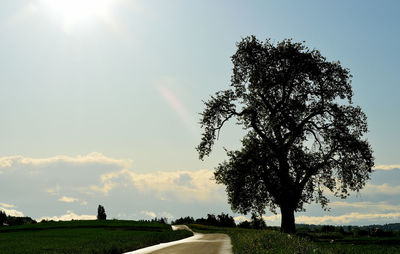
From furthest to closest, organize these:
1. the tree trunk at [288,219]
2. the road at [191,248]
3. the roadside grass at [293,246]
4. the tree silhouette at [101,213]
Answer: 1. the tree silhouette at [101,213]
2. the tree trunk at [288,219]
3. the road at [191,248]
4. the roadside grass at [293,246]

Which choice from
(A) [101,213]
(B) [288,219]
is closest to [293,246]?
(B) [288,219]

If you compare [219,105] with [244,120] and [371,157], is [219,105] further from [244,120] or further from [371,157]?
[371,157]

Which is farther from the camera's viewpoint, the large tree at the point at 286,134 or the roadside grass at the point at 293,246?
the large tree at the point at 286,134

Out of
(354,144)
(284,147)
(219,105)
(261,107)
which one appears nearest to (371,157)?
(354,144)

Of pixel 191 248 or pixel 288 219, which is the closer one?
pixel 191 248

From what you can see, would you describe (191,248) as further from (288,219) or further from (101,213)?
(101,213)

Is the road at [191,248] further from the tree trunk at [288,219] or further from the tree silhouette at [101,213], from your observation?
the tree silhouette at [101,213]

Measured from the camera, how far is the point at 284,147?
38.5 m

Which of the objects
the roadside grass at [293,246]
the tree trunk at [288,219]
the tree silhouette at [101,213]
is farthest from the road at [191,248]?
the tree silhouette at [101,213]

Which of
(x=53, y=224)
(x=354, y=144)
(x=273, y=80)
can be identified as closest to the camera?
(x=354, y=144)

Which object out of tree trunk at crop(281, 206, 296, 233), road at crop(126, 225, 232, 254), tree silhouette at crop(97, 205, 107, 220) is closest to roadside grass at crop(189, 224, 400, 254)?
road at crop(126, 225, 232, 254)

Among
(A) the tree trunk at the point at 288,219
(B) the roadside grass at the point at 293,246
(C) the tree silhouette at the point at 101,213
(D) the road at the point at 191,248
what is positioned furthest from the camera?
(C) the tree silhouette at the point at 101,213

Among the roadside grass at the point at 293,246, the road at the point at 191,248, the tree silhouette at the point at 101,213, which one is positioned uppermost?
the tree silhouette at the point at 101,213

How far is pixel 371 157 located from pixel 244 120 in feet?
41.0
